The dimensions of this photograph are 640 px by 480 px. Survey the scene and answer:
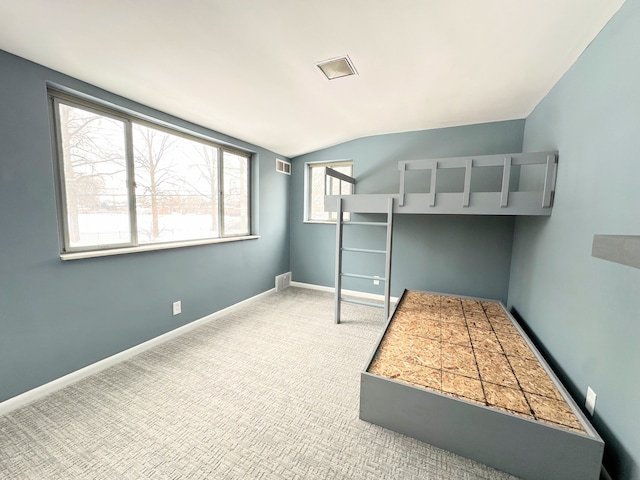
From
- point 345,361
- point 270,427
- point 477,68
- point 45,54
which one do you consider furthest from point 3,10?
point 345,361

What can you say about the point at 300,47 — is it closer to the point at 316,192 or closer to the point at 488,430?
the point at 488,430

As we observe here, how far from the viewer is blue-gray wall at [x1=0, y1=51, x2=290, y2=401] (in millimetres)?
1716

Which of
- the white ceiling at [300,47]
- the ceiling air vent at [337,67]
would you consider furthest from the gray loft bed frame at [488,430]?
the ceiling air vent at [337,67]

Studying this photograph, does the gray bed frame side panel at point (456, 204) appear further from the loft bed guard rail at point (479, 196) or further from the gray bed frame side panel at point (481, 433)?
the gray bed frame side panel at point (481, 433)

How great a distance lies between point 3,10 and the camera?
1358 mm

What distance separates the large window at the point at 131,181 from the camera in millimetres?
2080

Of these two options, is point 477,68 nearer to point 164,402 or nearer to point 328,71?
point 328,71

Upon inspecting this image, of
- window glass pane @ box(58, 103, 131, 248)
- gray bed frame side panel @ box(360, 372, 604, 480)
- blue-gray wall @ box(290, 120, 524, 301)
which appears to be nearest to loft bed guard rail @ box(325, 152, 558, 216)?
blue-gray wall @ box(290, 120, 524, 301)

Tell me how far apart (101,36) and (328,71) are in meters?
1.55

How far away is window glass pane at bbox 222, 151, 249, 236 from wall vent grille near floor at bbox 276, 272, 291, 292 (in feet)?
3.46

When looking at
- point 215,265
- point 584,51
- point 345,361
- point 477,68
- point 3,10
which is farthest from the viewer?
point 215,265

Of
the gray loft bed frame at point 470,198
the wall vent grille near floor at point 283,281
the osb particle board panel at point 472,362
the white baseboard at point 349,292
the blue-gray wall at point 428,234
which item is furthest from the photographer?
the wall vent grille near floor at point 283,281

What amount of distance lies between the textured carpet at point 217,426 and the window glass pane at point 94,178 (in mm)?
1211

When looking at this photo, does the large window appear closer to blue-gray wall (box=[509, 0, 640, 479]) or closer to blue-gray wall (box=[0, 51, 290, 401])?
blue-gray wall (box=[0, 51, 290, 401])
